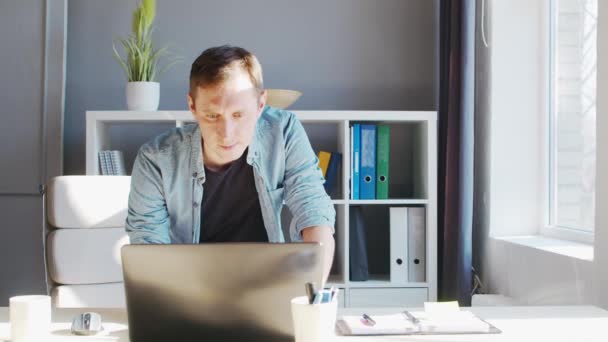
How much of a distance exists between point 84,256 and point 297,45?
1.68 m

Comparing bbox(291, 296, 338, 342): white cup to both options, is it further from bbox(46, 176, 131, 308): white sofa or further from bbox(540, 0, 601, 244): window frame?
bbox(540, 0, 601, 244): window frame

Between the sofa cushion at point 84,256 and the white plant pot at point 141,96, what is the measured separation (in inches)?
39.3

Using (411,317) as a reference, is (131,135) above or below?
above

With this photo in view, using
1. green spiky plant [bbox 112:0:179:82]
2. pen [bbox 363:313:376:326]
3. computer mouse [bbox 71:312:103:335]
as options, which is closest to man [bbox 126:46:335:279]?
pen [bbox 363:313:376:326]

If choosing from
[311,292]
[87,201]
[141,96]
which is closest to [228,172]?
[87,201]

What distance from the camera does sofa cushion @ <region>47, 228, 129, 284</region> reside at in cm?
216

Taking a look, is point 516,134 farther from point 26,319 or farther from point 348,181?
point 26,319

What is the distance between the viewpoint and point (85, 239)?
2.19m

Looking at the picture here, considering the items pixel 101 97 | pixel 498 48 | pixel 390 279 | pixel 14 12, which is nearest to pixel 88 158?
pixel 101 97

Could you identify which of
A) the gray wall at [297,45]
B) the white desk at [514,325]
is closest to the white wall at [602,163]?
the white desk at [514,325]

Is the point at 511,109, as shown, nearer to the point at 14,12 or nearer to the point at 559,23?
the point at 559,23

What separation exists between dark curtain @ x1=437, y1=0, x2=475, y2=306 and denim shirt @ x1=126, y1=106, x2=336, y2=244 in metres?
1.07

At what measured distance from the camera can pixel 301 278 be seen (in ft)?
3.99

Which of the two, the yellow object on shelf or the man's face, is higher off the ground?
the man's face
